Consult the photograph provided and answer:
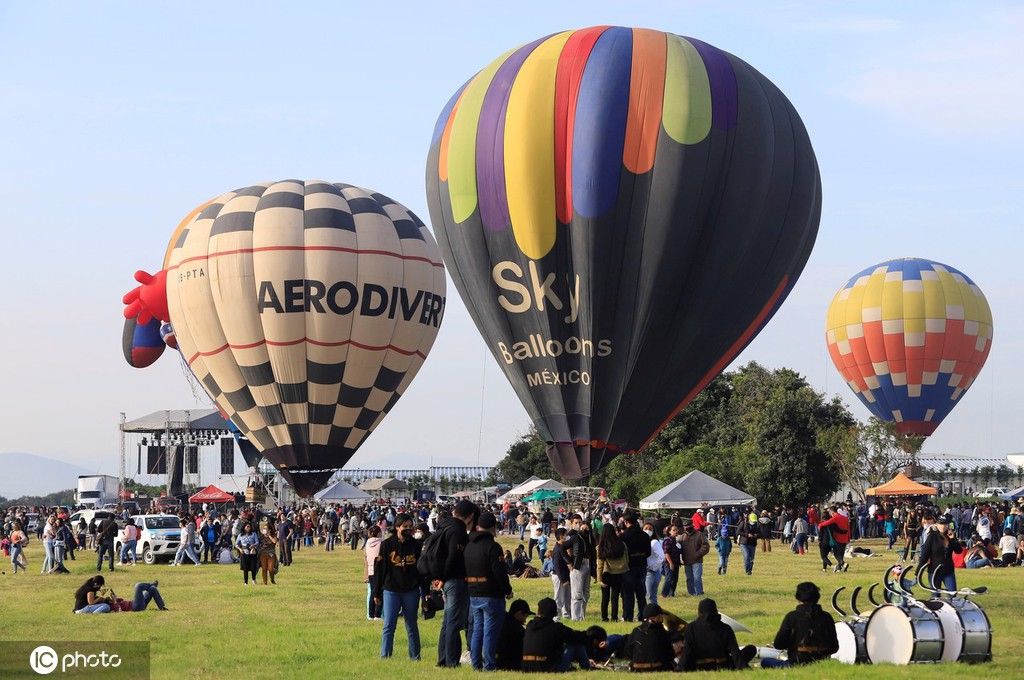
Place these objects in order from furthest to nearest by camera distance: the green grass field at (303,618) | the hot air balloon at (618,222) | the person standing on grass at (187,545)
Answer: the person standing on grass at (187,545) < the hot air balloon at (618,222) < the green grass field at (303,618)

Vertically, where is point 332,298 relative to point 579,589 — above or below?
above

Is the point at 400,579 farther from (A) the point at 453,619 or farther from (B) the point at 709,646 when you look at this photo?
(B) the point at 709,646

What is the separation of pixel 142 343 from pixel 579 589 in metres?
38.4

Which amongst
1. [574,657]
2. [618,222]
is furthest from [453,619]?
[618,222]

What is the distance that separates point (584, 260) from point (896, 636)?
585 inches

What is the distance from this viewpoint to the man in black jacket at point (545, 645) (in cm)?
1457

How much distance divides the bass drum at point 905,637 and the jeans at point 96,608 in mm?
12194

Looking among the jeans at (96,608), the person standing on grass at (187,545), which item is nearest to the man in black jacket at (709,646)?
the jeans at (96,608)

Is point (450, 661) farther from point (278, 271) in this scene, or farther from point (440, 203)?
point (278, 271)

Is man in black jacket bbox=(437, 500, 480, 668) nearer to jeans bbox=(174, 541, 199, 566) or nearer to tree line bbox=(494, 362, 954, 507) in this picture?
jeans bbox=(174, 541, 199, 566)

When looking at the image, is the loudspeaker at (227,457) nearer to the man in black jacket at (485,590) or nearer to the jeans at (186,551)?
the jeans at (186,551)

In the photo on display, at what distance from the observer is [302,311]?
4294 centimetres

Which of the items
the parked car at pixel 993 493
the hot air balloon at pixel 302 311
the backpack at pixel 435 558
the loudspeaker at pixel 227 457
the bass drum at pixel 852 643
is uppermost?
the hot air balloon at pixel 302 311

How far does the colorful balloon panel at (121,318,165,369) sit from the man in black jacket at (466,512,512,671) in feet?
136
